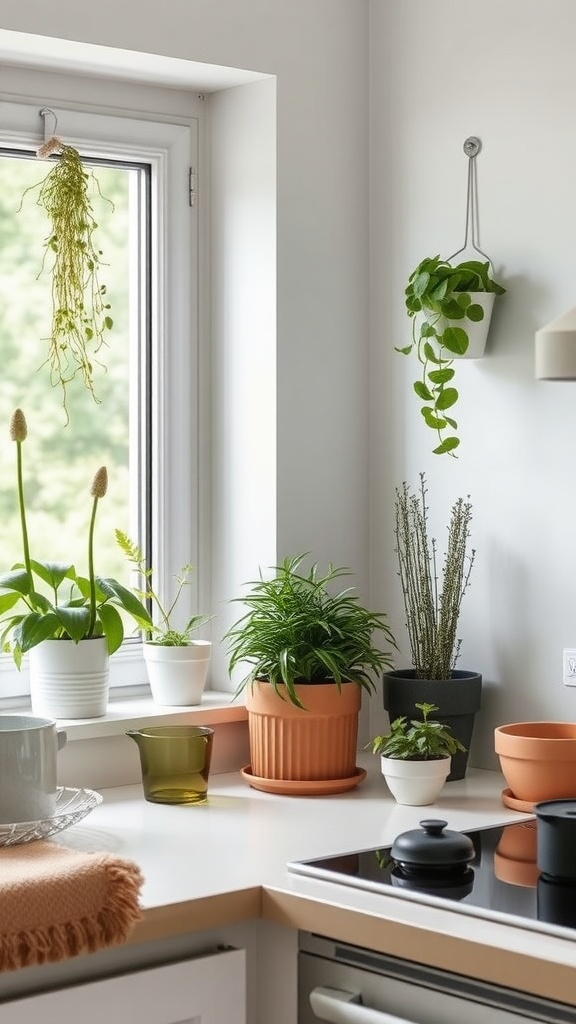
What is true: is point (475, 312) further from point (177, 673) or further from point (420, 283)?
point (177, 673)

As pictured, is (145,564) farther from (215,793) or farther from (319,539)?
(215,793)

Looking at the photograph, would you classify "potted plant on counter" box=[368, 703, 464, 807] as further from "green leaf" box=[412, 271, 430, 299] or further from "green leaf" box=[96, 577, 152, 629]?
"green leaf" box=[412, 271, 430, 299]

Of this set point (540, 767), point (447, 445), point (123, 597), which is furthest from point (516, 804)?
point (123, 597)

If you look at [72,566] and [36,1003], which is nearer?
[36,1003]

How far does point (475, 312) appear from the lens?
235cm

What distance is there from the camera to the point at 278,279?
2547mm

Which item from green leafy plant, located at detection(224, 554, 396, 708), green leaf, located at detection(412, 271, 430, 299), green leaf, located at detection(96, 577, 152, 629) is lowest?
green leafy plant, located at detection(224, 554, 396, 708)

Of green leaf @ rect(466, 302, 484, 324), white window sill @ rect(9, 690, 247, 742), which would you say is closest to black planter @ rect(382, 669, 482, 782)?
white window sill @ rect(9, 690, 247, 742)

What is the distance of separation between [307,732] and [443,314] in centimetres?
74

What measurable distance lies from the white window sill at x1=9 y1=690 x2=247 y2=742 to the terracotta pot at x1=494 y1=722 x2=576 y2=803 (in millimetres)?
539

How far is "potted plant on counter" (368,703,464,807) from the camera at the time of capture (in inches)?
84.5

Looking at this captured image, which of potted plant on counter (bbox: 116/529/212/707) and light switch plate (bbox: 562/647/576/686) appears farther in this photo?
potted plant on counter (bbox: 116/529/212/707)

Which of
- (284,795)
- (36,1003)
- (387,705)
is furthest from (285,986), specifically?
(387,705)

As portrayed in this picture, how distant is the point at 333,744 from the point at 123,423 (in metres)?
0.76
